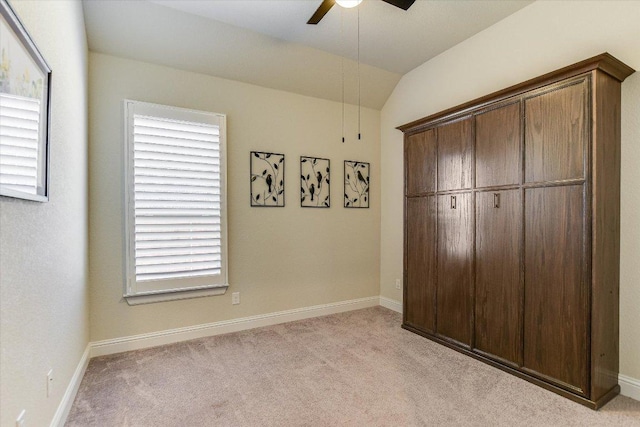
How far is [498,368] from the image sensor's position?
103 inches

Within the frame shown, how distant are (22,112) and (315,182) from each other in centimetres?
296

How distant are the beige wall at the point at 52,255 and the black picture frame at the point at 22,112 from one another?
0.30ft

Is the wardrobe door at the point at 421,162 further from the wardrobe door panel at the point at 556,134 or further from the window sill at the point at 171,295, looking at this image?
the window sill at the point at 171,295

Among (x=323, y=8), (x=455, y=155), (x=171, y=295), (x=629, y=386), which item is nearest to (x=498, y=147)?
(x=455, y=155)

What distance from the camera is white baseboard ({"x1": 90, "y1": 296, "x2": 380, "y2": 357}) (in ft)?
9.68

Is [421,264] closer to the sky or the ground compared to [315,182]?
closer to the ground

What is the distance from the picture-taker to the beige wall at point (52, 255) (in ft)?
4.13

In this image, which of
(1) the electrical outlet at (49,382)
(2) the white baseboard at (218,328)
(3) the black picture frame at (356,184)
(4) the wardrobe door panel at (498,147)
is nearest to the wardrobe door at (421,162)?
(4) the wardrobe door panel at (498,147)

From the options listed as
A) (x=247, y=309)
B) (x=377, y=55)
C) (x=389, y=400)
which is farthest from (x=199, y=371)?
(x=377, y=55)

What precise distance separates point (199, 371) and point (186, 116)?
2385mm

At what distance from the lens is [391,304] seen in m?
4.30

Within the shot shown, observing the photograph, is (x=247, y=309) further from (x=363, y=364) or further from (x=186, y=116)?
(x=186, y=116)

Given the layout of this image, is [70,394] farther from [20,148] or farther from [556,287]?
[556,287]

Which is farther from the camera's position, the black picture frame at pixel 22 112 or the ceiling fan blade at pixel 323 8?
the ceiling fan blade at pixel 323 8
